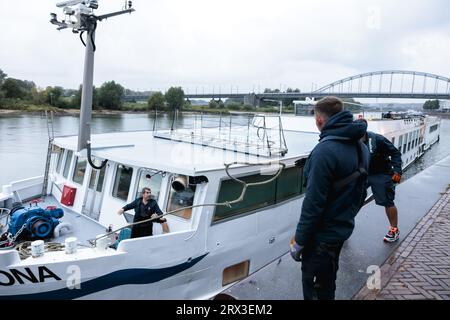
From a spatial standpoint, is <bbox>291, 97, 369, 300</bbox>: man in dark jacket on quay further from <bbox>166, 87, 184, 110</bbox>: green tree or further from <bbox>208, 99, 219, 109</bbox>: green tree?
<bbox>166, 87, 184, 110</bbox>: green tree

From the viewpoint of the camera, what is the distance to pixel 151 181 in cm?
573

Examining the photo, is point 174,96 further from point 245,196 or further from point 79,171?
point 245,196

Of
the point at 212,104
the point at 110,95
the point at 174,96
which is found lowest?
the point at 212,104

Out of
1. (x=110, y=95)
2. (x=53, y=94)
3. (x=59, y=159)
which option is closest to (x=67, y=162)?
(x=59, y=159)

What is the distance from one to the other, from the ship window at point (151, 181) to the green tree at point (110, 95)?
185 feet

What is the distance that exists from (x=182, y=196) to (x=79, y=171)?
9.19 feet

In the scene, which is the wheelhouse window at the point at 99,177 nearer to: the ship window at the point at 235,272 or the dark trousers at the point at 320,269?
the ship window at the point at 235,272

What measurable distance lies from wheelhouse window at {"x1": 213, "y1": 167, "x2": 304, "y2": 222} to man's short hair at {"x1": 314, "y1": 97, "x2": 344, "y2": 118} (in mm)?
2944

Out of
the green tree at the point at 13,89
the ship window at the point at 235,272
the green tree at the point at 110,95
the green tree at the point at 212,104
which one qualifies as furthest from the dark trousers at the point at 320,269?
the green tree at the point at 13,89

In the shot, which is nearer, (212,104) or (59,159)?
(59,159)

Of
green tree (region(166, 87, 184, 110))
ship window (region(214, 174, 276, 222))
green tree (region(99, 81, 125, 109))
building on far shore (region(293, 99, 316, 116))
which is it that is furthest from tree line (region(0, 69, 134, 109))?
ship window (region(214, 174, 276, 222))

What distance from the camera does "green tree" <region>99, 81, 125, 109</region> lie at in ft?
191

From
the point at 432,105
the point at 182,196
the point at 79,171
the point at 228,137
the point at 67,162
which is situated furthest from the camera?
the point at 432,105

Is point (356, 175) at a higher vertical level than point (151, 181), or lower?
higher
